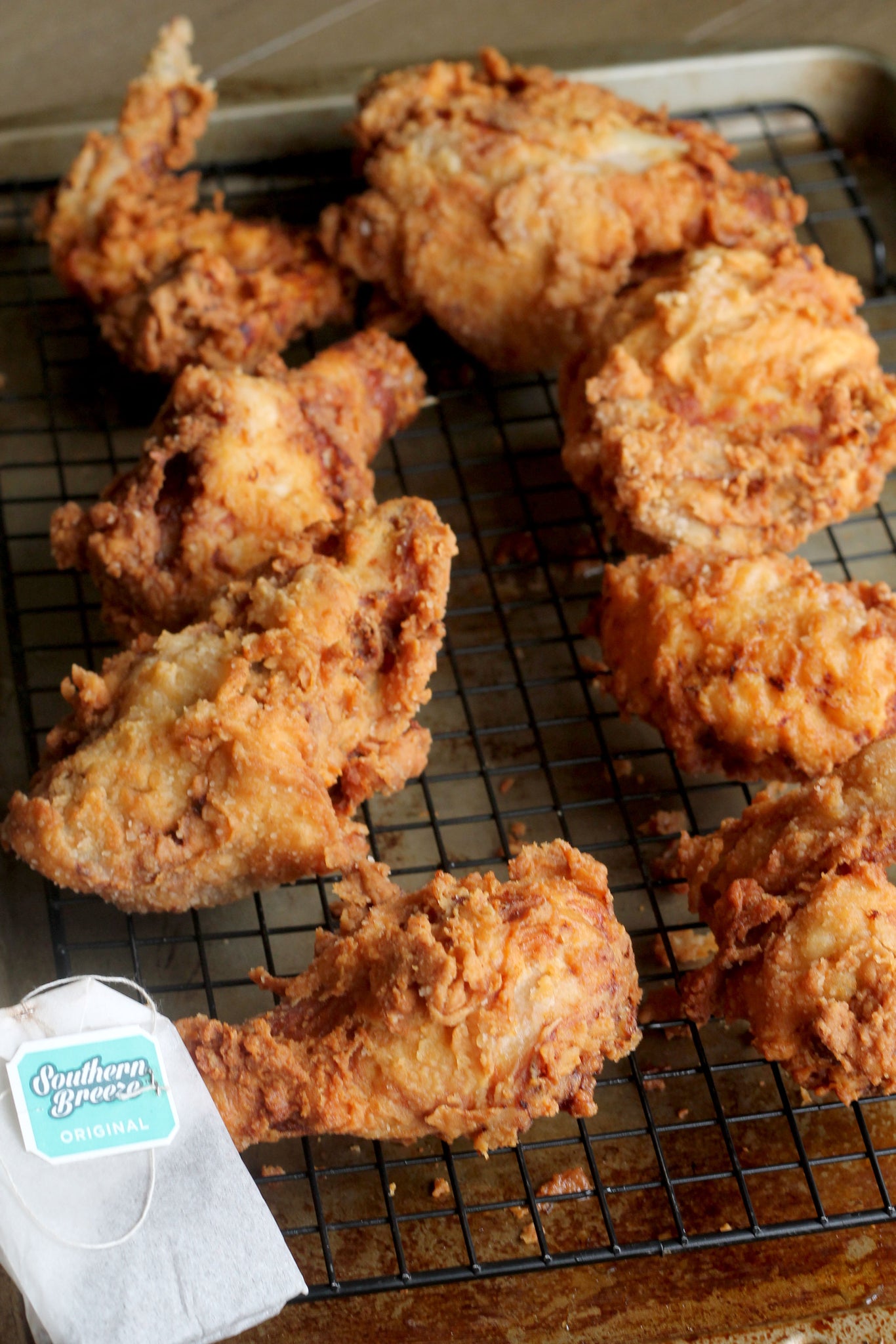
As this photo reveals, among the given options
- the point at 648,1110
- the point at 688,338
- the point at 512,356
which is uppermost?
the point at 688,338

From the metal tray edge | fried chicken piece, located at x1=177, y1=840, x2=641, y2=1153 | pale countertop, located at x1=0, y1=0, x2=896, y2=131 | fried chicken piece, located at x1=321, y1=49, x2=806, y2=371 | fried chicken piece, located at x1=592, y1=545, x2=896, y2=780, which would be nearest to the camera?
fried chicken piece, located at x1=177, y1=840, x2=641, y2=1153

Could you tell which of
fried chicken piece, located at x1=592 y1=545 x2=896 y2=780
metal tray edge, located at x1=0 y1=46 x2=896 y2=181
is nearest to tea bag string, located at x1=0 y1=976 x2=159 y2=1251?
fried chicken piece, located at x1=592 y1=545 x2=896 y2=780

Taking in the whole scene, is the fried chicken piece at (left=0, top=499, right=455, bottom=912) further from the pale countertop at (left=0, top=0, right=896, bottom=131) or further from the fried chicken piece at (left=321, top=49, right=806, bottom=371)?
the pale countertop at (left=0, top=0, right=896, bottom=131)

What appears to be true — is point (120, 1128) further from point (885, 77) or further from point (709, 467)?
point (885, 77)

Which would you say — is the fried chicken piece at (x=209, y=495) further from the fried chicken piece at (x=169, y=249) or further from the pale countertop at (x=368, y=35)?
the pale countertop at (x=368, y=35)

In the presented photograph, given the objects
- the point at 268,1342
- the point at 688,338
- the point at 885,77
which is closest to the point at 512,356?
the point at 688,338

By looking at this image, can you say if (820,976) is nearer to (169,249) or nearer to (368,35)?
(169,249)

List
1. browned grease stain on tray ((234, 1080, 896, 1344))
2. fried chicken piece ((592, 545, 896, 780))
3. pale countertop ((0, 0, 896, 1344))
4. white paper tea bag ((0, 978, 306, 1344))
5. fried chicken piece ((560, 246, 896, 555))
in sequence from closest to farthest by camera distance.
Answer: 1. white paper tea bag ((0, 978, 306, 1344))
2. browned grease stain on tray ((234, 1080, 896, 1344))
3. fried chicken piece ((592, 545, 896, 780))
4. fried chicken piece ((560, 246, 896, 555))
5. pale countertop ((0, 0, 896, 1344))

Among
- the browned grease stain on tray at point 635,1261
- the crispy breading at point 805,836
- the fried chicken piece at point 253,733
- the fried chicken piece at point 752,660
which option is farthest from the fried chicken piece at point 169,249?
the browned grease stain on tray at point 635,1261
